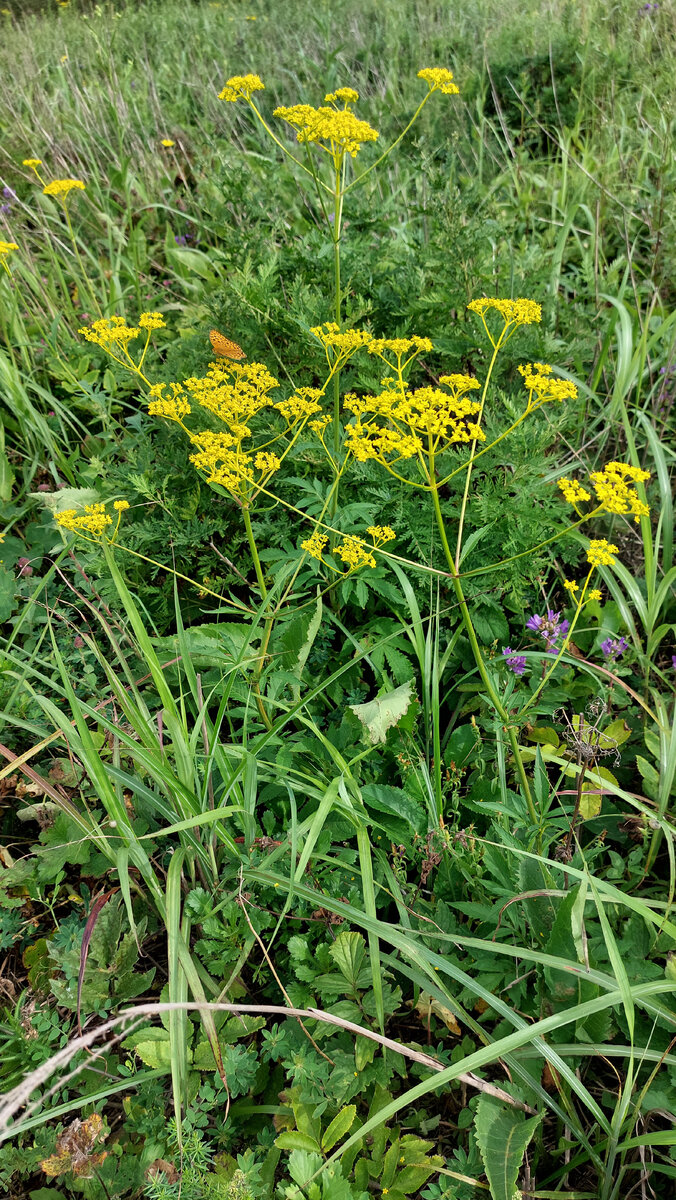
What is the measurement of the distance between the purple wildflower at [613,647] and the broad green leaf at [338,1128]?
46.4 inches

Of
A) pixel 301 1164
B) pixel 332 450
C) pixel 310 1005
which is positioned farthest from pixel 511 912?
pixel 332 450

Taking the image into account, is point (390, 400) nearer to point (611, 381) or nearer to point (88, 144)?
point (611, 381)

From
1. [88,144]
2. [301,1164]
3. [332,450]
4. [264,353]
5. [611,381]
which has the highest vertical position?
[88,144]

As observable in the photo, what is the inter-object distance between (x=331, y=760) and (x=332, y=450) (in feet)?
2.85

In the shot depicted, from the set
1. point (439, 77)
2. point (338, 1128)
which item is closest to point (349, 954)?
point (338, 1128)

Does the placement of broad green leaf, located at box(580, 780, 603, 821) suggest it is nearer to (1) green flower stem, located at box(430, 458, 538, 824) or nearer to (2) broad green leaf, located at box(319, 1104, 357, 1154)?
(1) green flower stem, located at box(430, 458, 538, 824)

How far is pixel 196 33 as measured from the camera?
6.73m

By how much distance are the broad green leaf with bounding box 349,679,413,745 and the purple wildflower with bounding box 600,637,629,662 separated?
61 cm

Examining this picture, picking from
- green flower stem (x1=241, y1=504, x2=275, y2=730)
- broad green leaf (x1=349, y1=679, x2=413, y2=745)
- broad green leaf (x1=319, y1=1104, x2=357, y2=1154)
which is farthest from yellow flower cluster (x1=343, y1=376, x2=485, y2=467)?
broad green leaf (x1=319, y1=1104, x2=357, y2=1154)

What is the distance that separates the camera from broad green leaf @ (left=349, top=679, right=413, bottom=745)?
1567 millimetres

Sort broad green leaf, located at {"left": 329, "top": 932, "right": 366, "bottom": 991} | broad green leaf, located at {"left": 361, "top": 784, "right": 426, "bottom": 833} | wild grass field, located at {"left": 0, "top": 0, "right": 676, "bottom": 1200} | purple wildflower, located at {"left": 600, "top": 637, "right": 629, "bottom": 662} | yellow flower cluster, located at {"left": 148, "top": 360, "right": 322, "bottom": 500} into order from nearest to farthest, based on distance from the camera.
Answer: wild grass field, located at {"left": 0, "top": 0, "right": 676, "bottom": 1200}
broad green leaf, located at {"left": 329, "top": 932, "right": 366, "bottom": 991}
yellow flower cluster, located at {"left": 148, "top": 360, "right": 322, "bottom": 500}
broad green leaf, located at {"left": 361, "top": 784, "right": 426, "bottom": 833}
purple wildflower, located at {"left": 600, "top": 637, "right": 629, "bottom": 662}

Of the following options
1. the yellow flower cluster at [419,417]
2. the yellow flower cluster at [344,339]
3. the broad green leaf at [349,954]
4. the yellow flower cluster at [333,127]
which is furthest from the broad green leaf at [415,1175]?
the yellow flower cluster at [333,127]

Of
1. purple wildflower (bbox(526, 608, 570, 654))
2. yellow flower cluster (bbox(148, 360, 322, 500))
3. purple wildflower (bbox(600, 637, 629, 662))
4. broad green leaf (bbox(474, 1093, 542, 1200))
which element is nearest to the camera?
broad green leaf (bbox(474, 1093, 542, 1200))

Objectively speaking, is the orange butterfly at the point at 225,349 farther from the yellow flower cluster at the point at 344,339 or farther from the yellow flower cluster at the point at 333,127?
the yellow flower cluster at the point at 333,127
